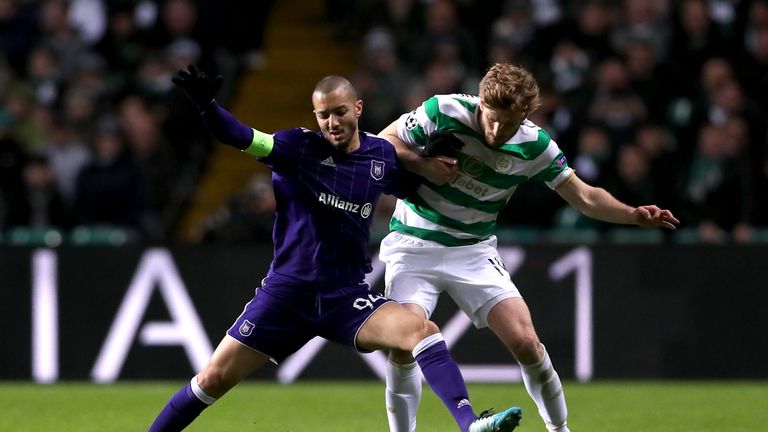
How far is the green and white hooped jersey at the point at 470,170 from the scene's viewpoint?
7.43 metres

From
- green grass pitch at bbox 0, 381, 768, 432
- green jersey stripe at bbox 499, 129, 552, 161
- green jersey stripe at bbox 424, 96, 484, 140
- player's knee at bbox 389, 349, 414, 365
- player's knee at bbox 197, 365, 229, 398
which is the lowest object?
green grass pitch at bbox 0, 381, 768, 432

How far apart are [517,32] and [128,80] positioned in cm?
388

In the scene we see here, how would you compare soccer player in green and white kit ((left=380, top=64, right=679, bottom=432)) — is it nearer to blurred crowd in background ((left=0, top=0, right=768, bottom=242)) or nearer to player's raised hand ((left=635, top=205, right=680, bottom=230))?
player's raised hand ((left=635, top=205, right=680, bottom=230))

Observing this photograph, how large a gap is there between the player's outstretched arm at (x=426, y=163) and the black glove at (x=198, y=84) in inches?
45.1

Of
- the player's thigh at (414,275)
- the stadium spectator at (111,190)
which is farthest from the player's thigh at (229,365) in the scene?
the stadium spectator at (111,190)

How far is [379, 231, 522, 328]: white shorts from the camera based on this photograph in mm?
7477

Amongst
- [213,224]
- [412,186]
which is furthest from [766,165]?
[412,186]

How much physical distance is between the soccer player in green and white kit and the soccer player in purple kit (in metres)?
0.36

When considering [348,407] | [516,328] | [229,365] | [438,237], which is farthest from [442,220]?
[348,407]

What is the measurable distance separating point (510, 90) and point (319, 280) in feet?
4.21

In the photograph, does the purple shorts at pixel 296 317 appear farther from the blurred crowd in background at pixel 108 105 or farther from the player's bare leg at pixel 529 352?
Result: the blurred crowd in background at pixel 108 105

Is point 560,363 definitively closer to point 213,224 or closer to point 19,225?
point 213,224

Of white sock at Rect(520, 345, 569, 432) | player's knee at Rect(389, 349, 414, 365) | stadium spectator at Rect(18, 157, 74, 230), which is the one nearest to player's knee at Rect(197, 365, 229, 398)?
player's knee at Rect(389, 349, 414, 365)

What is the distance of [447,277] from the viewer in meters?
7.55
